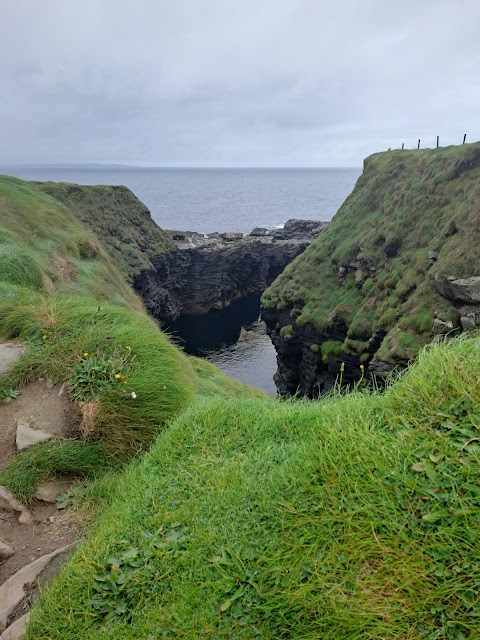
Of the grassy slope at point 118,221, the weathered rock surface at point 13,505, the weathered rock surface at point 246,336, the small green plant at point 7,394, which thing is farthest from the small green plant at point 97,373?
the weathered rock surface at point 246,336

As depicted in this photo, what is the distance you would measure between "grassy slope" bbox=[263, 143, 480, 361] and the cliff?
98 mm

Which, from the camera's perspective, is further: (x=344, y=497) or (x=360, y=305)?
(x=360, y=305)

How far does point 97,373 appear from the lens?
7.02 meters

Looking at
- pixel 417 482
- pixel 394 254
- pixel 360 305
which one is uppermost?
pixel 417 482

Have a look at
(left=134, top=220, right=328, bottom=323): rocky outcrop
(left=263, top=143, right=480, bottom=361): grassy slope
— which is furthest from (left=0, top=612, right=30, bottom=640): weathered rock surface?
(left=134, top=220, right=328, bottom=323): rocky outcrop

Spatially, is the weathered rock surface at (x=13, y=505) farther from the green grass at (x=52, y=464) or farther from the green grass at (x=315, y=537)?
the green grass at (x=315, y=537)

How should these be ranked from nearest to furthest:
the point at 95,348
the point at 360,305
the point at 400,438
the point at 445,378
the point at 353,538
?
the point at 353,538, the point at 400,438, the point at 445,378, the point at 95,348, the point at 360,305

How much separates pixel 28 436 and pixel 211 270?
73698 millimetres

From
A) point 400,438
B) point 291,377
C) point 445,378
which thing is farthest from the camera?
point 291,377

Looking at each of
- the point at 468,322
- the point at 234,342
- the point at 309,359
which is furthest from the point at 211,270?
the point at 468,322

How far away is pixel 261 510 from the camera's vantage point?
429 cm

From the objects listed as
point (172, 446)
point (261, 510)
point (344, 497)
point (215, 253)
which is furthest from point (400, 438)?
point (215, 253)

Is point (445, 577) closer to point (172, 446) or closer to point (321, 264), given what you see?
point (172, 446)

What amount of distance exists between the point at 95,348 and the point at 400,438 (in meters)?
5.21
